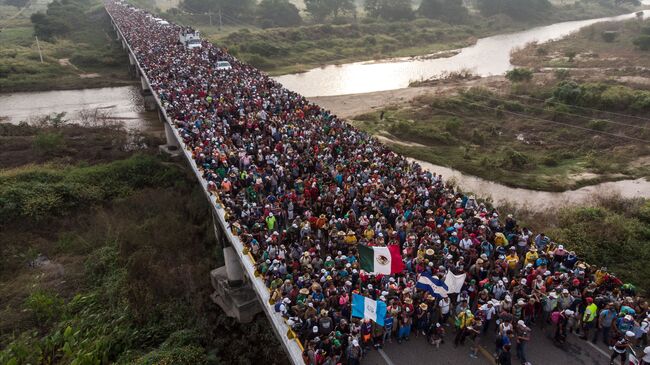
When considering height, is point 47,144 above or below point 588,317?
below

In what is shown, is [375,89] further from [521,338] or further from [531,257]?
[521,338]

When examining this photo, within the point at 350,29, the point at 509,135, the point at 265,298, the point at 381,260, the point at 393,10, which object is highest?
the point at 393,10

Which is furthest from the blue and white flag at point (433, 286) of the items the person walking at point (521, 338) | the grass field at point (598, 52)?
the grass field at point (598, 52)

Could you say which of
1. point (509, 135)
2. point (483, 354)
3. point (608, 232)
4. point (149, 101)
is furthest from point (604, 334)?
point (149, 101)

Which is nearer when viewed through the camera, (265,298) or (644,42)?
(265,298)

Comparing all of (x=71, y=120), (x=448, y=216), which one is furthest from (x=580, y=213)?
(x=71, y=120)

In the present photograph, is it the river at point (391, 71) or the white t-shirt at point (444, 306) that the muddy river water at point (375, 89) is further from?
the white t-shirt at point (444, 306)

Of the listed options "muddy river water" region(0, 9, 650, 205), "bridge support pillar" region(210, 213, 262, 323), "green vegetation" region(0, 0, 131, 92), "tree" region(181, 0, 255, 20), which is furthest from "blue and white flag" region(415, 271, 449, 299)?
"tree" region(181, 0, 255, 20)
